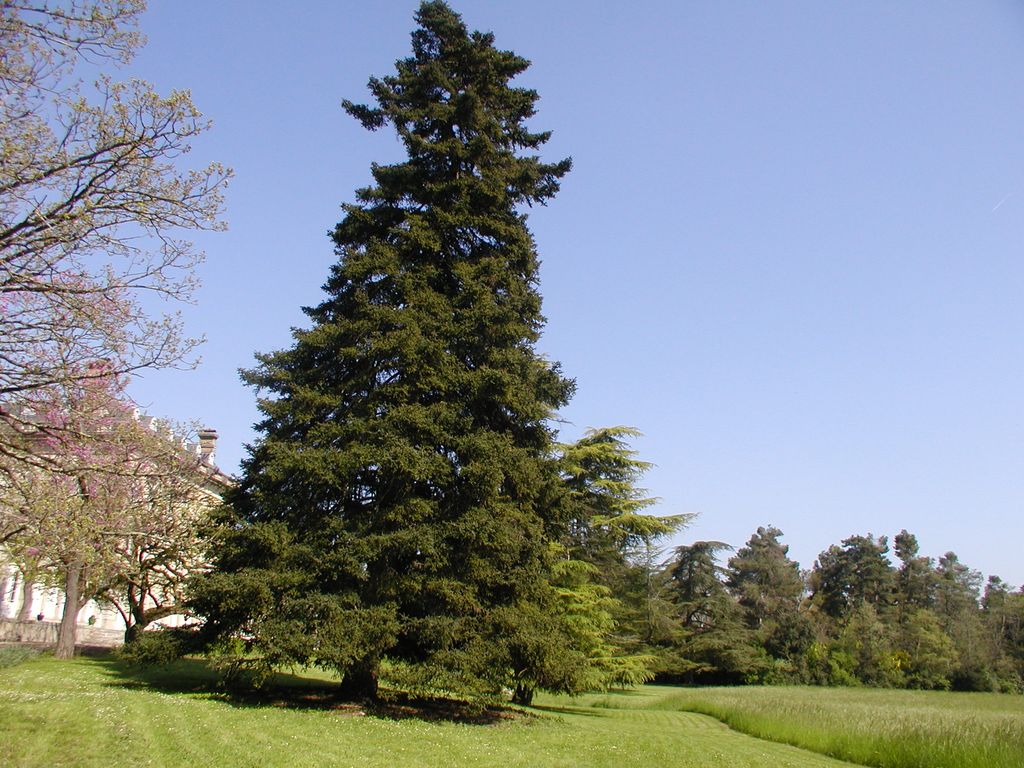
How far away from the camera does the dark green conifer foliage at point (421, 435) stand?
46.9 ft

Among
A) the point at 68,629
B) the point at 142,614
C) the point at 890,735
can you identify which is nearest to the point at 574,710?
the point at 890,735

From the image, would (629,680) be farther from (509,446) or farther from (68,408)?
(68,408)

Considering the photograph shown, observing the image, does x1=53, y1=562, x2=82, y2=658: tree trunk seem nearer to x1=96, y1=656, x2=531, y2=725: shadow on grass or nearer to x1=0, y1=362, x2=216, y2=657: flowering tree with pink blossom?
x1=96, y1=656, x2=531, y2=725: shadow on grass

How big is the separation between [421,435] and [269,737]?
6.73 meters

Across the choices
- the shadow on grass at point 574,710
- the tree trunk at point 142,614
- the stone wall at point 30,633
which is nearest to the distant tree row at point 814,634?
the shadow on grass at point 574,710

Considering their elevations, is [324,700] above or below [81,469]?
below

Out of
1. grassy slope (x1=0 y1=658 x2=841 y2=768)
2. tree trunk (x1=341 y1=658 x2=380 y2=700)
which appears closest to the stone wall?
grassy slope (x1=0 y1=658 x2=841 y2=768)

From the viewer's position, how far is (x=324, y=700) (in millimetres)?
15688

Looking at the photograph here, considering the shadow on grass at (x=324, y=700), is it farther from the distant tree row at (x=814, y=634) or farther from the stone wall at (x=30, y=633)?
the distant tree row at (x=814, y=634)

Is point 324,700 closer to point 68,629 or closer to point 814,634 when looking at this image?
point 68,629

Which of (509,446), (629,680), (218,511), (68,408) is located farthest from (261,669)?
(629,680)

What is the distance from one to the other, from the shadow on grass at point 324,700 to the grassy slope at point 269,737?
21 centimetres

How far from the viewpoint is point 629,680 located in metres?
25.8

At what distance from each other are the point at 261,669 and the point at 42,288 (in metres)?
9.65
